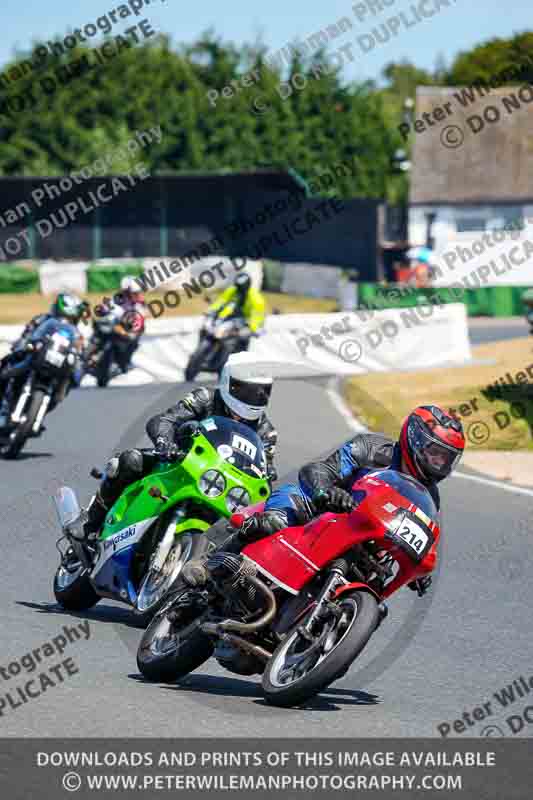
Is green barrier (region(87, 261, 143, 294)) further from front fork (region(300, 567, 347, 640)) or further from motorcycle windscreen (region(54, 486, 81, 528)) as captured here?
front fork (region(300, 567, 347, 640))

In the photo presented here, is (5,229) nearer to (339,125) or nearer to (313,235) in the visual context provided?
(313,235)

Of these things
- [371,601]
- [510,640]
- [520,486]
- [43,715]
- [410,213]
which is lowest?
[410,213]

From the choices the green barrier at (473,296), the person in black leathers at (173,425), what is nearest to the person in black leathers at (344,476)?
the person in black leathers at (173,425)

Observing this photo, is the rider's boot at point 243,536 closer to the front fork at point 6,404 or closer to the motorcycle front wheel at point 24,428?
the motorcycle front wheel at point 24,428

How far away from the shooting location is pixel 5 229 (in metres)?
51.3

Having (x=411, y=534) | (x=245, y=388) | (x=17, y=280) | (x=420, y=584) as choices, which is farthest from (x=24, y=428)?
(x=17, y=280)

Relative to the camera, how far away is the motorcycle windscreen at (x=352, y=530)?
670cm

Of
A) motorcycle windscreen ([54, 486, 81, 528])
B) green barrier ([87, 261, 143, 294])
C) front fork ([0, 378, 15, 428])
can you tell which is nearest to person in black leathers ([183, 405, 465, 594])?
motorcycle windscreen ([54, 486, 81, 528])

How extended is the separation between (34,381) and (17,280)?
1283 inches

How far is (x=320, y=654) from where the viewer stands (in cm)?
642

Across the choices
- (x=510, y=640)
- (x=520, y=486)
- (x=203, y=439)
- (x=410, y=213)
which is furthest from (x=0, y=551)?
(x=410, y=213)

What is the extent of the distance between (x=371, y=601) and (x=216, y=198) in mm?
48717

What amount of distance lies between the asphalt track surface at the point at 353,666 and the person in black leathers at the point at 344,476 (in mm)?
574

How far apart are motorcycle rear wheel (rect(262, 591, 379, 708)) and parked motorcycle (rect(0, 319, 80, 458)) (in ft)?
28.4
